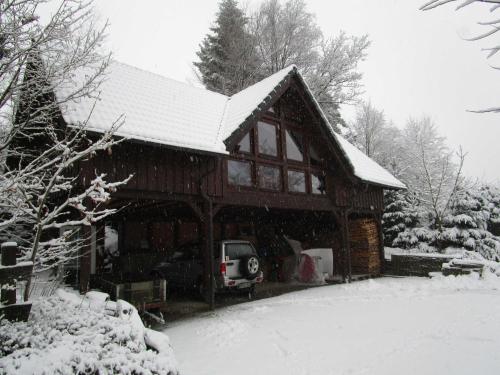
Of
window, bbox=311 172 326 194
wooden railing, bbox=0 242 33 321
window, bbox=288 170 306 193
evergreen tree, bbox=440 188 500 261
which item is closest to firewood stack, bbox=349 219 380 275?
evergreen tree, bbox=440 188 500 261

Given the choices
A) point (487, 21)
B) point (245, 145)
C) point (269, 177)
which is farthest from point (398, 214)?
point (487, 21)

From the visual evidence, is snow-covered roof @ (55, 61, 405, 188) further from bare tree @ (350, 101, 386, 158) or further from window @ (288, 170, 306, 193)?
bare tree @ (350, 101, 386, 158)

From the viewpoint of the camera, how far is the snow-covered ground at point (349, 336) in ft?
16.9

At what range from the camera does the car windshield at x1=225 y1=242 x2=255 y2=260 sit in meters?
10.6

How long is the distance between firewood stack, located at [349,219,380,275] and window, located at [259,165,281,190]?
7098 mm

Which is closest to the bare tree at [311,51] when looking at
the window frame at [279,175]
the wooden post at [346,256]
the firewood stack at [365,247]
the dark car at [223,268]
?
the firewood stack at [365,247]

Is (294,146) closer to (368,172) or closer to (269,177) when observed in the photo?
(269,177)

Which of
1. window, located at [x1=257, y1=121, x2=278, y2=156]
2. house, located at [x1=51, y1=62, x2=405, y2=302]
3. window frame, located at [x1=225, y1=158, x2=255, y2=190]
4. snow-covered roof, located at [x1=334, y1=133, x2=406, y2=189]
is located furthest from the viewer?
snow-covered roof, located at [x1=334, y1=133, x2=406, y2=189]

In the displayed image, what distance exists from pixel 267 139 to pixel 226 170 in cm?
244

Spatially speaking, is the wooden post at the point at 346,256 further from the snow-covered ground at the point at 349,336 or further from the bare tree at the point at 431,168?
the bare tree at the point at 431,168

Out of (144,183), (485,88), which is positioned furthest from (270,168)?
(485,88)

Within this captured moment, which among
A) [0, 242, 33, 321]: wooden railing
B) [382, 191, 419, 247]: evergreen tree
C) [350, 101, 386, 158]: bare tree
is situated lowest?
[0, 242, 33, 321]: wooden railing

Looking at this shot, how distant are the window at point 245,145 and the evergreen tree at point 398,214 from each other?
13.3 m

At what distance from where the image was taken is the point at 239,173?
36.8 feet
